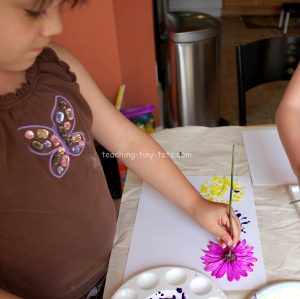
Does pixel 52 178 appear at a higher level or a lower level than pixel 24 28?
lower

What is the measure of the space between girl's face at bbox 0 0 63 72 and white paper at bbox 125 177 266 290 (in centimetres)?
37

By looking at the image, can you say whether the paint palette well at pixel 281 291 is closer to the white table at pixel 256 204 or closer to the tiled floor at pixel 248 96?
the white table at pixel 256 204

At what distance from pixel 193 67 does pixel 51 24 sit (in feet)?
5.00

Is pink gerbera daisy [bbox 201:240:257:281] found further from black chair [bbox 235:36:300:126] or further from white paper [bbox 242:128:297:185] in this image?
black chair [bbox 235:36:300:126]

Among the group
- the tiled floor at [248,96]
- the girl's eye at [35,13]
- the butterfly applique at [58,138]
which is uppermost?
the girl's eye at [35,13]

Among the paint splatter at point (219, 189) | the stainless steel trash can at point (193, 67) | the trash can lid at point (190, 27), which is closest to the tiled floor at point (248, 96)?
the stainless steel trash can at point (193, 67)

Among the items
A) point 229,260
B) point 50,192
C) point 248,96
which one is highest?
point 50,192

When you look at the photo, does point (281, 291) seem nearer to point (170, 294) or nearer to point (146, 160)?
point (170, 294)

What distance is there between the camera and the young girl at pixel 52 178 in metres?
0.57

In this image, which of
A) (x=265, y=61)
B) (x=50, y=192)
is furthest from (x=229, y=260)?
(x=265, y=61)

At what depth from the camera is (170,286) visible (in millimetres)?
580

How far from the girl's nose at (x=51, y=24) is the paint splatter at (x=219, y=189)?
45 centimetres

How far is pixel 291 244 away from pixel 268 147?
0.31 m

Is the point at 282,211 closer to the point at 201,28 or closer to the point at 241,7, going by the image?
the point at 201,28
